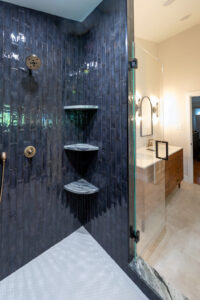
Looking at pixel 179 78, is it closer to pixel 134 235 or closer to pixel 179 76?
pixel 179 76

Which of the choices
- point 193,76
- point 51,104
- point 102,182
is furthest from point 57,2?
point 193,76

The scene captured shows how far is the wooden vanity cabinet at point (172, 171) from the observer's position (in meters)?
2.31

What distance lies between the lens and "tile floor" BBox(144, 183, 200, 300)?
4.04 feet

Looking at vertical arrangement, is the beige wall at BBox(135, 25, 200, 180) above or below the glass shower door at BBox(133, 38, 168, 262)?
above

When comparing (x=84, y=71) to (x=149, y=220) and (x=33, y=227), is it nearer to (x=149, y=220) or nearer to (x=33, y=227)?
(x=33, y=227)

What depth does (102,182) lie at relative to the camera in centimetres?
144

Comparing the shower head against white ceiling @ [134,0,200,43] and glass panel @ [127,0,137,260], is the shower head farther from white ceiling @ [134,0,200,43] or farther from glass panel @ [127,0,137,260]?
white ceiling @ [134,0,200,43]

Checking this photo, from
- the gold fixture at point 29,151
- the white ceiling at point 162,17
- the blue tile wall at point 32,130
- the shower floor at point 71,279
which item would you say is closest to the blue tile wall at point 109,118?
the shower floor at point 71,279

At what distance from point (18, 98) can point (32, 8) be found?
0.75 meters

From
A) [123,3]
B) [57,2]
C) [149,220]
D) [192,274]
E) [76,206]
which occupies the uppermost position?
[57,2]

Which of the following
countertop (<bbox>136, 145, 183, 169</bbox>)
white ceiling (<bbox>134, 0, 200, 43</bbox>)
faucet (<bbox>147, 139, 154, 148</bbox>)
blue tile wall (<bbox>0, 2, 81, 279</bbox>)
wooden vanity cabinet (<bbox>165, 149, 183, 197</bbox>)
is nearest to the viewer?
blue tile wall (<bbox>0, 2, 81, 279</bbox>)

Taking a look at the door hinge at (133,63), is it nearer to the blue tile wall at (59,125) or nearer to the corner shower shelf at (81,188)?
the blue tile wall at (59,125)

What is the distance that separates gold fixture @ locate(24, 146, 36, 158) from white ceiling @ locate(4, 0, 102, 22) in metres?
1.11

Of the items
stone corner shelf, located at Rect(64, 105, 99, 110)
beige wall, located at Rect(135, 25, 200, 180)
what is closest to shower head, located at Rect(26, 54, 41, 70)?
stone corner shelf, located at Rect(64, 105, 99, 110)
